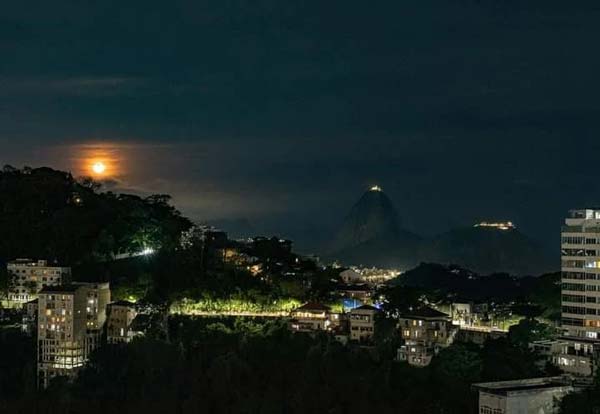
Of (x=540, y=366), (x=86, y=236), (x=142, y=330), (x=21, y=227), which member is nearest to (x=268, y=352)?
(x=142, y=330)

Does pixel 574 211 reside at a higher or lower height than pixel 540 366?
higher

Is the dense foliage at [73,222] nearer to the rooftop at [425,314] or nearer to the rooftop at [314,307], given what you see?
the rooftop at [314,307]

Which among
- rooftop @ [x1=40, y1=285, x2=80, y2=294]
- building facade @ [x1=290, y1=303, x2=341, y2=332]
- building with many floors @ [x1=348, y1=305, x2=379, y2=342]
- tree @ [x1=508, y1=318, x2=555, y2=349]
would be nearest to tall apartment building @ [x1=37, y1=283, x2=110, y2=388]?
rooftop @ [x1=40, y1=285, x2=80, y2=294]

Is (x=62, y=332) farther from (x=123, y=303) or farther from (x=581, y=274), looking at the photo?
(x=581, y=274)

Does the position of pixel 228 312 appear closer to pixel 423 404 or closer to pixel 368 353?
pixel 368 353

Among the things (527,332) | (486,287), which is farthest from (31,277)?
(486,287)

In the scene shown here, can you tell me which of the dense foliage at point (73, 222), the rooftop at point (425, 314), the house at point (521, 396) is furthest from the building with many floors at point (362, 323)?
the dense foliage at point (73, 222)
